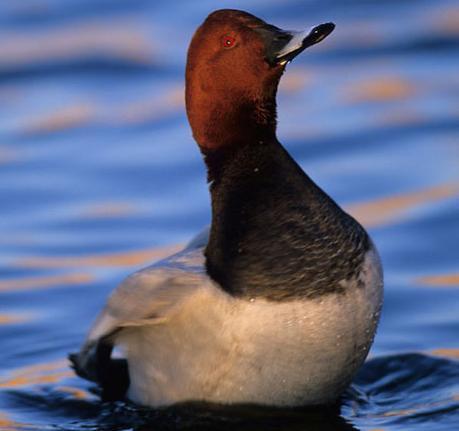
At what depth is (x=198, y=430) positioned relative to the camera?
18.3ft

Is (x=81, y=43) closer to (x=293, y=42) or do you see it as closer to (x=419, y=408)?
(x=293, y=42)

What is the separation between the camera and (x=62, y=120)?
380 inches

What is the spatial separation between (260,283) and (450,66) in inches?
216

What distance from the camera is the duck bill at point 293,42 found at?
17.6 feet

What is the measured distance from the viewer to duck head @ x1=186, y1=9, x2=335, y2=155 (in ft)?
17.9

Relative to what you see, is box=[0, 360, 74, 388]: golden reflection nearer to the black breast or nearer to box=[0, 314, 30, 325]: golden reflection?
box=[0, 314, 30, 325]: golden reflection

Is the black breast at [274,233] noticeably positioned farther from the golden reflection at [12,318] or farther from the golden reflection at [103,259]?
the golden reflection at [103,259]

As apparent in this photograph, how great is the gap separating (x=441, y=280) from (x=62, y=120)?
3.49m

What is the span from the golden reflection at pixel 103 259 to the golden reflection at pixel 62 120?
205 centimetres

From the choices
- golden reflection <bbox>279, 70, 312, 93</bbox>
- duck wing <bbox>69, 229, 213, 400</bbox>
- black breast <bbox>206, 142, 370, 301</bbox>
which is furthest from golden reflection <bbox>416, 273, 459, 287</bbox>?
golden reflection <bbox>279, 70, 312, 93</bbox>

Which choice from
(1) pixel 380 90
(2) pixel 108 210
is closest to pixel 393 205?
(2) pixel 108 210

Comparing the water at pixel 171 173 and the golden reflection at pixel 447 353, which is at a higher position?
the water at pixel 171 173

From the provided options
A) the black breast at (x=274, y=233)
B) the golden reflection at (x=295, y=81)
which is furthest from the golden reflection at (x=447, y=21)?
the black breast at (x=274, y=233)

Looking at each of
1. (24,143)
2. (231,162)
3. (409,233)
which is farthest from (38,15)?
(231,162)
